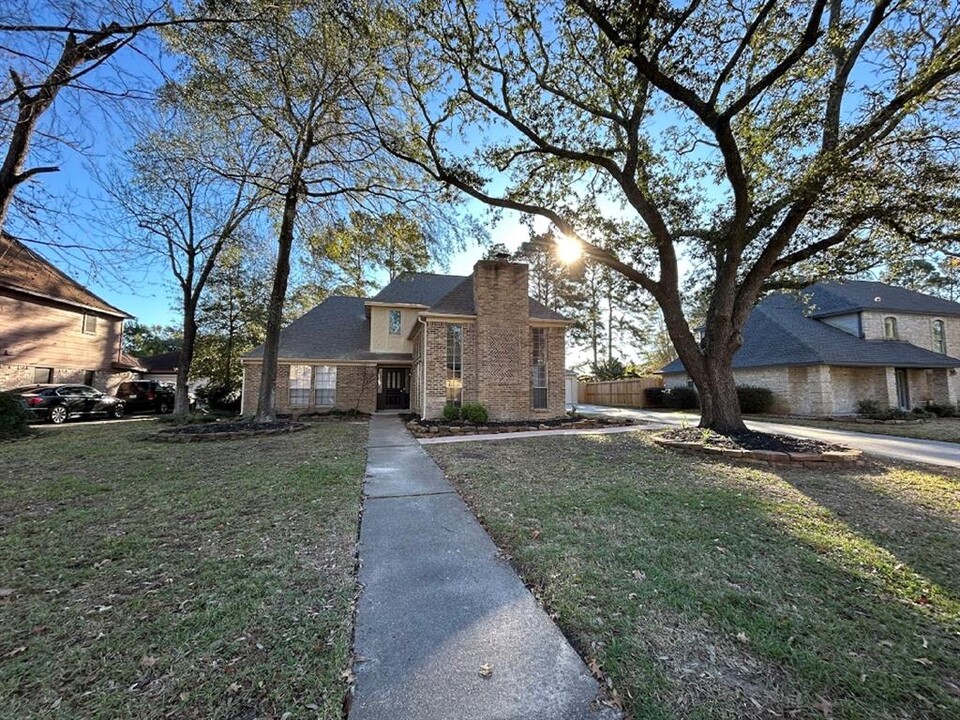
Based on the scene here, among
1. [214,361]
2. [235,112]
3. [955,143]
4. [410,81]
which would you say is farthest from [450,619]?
[214,361]

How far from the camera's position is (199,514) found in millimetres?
4480

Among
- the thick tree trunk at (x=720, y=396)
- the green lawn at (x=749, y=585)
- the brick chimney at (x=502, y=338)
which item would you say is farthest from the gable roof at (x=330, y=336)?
the green lawn at (x=749, y=585)

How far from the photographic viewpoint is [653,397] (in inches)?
931

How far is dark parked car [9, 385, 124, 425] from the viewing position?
1366cm

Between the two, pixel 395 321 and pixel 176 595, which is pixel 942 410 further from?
pixel 176 595

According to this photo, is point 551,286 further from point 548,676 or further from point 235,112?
point 548,676

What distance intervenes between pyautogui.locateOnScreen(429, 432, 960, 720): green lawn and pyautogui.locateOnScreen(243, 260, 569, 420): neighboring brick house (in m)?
7.58

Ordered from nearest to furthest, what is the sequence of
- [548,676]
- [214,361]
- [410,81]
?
[548,676], [410,81], [214,361]

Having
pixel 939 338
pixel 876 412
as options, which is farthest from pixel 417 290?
pixel 939 338

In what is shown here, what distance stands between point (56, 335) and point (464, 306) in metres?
17.2

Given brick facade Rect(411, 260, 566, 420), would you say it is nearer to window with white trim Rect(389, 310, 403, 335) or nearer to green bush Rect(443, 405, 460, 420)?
green bush Rect(443, 405, 460, 420)

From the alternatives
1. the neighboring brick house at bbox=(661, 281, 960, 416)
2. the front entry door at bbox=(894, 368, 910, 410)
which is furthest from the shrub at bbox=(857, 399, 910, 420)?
the front entry door at bbox=(894, 368, 910, 410)

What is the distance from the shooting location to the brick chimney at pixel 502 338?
43.9 ft

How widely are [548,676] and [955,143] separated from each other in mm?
12296
